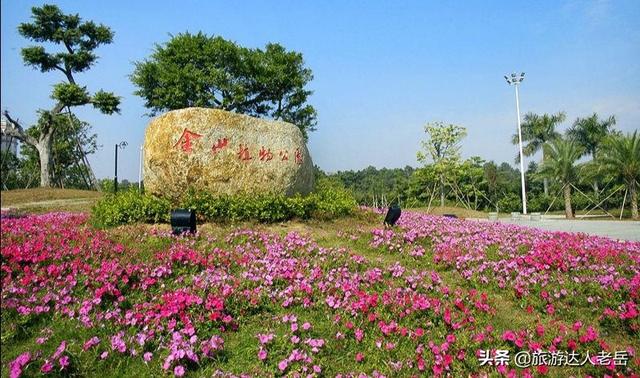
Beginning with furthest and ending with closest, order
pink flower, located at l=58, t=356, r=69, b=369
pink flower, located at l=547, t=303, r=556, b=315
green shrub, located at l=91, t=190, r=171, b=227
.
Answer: green shrub, located at l=91, t=190, r=171, b=227 → pink flower, located at l=547, t=303, r=556, b=315 → pink flower, located at l=58, t=356, r=69, b=369

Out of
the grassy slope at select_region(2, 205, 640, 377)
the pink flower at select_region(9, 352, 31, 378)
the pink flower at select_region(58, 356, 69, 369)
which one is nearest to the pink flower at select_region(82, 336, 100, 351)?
the grassy slope at select_region(2, 205, 640, 377)

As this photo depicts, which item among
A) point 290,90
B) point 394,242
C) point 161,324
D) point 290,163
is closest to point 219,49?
point 290,90

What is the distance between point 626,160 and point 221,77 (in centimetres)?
2582

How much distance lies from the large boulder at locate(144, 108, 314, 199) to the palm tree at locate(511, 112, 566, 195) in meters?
41.2

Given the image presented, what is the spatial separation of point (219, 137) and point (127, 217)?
279 cm

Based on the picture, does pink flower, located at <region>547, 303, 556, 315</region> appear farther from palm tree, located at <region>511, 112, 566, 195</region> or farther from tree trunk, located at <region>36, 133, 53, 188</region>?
palm tree, located at <region>511, 112, 566, 195</region>

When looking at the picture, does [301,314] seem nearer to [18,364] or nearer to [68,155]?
[18,364]

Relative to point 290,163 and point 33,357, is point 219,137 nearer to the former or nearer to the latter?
point 290,163

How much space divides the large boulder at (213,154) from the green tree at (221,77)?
2061cm

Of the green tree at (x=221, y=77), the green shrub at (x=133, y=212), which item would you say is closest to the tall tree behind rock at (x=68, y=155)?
the green tree at (x=221, y=77)

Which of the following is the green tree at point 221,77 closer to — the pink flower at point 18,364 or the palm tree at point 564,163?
the palm tree at point 564,163

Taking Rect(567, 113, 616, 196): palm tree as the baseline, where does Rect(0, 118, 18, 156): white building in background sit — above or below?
below

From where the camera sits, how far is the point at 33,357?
3523 mm

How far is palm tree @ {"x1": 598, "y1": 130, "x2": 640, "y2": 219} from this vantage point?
2444 cm
